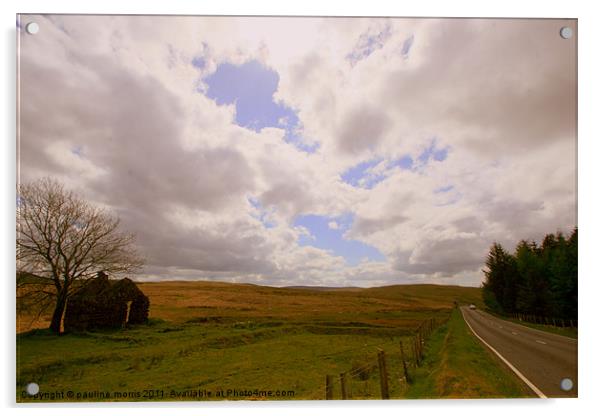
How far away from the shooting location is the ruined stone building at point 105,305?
4.73 m

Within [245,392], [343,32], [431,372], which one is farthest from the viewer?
[431,372]

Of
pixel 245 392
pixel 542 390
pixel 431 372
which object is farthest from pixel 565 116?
pixel 245 392

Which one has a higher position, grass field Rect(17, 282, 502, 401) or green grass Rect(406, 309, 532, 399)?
grass field Rect(17, 282, 502, 401)

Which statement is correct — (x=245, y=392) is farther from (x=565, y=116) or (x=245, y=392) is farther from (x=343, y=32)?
(x=565, y=116)

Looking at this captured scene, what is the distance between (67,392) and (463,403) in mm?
5617

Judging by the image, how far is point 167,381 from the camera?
4.32 m

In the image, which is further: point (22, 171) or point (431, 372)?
point (431, 372)

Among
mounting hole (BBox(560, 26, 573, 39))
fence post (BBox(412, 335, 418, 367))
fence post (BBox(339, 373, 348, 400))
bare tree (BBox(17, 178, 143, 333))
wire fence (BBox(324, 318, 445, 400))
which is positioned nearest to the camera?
fence post (BBox(339, 373, 348, 400))

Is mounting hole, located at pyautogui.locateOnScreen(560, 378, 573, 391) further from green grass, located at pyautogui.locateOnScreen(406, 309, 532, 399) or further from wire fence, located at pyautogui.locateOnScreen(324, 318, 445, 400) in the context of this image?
wire fence, located at pyautogui.locateOnScreen(324, 318, 445, 400)

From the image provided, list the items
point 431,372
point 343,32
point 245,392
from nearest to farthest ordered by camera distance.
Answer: point 245,392, point 343,32, point 431,372

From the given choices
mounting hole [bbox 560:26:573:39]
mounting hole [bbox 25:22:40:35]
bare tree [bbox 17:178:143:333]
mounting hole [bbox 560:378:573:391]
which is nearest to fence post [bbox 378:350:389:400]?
mounting hole [bbox 560:378:573:391]

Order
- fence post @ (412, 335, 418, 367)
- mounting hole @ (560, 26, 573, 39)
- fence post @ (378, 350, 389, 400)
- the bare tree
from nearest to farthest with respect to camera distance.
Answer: fence post @ (378, 350, 389, 400) → the bare tree → mounting hole @ (560, 26, 573, 39) → fence post @ (412, 335, 418, 367)

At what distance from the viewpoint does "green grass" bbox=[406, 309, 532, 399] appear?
4.27 meters

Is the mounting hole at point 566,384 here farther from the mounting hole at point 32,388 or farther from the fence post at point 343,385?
the mounting hole at point 32,388
